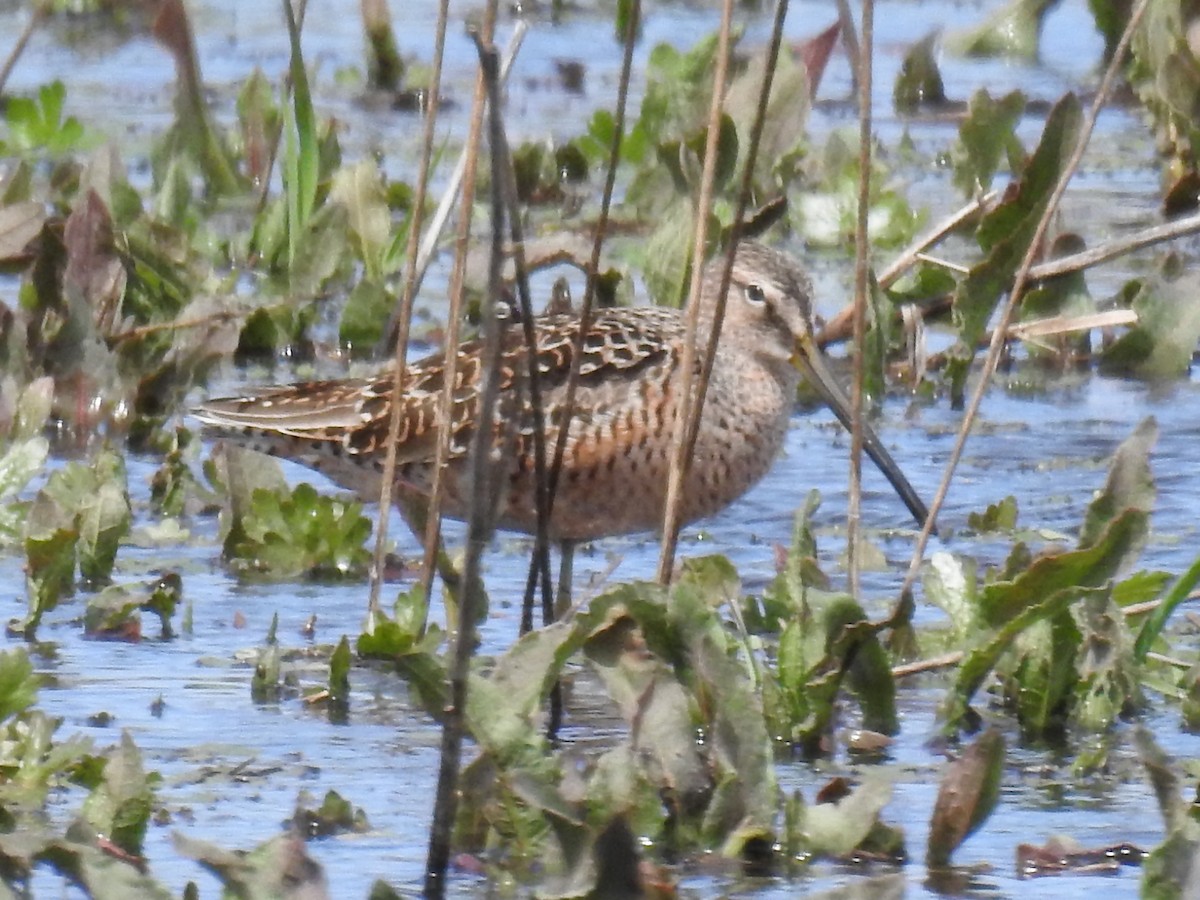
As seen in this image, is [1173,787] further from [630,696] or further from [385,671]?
[385,671]

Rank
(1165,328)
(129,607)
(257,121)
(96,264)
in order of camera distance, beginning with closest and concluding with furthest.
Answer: (129,607) < (96,264) < (1165,328) < (257,121)

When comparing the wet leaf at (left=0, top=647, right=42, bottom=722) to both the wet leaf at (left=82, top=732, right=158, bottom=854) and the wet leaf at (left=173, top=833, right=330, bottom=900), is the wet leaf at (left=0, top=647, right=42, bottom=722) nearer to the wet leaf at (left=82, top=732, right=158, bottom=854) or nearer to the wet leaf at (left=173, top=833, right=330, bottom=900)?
the wet leaf at (left=82, top=732, right=158, bottom=854)

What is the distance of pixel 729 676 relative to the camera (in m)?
3.80

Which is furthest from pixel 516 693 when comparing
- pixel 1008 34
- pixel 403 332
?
pixel 1008 34

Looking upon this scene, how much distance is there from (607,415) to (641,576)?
1.26 feet

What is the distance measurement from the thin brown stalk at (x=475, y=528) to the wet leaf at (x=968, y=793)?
0.78 meters

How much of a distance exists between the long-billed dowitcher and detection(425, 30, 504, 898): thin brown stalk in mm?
2168

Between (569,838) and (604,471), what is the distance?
240 cm

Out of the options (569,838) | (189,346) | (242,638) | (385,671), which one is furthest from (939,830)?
(189,346)

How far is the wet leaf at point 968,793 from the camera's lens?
371 centimetres

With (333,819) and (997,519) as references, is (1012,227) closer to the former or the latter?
(997,519)

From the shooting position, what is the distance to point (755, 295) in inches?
258

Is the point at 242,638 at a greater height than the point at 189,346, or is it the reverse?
the point at 189,346

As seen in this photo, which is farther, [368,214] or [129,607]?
[368,214]
